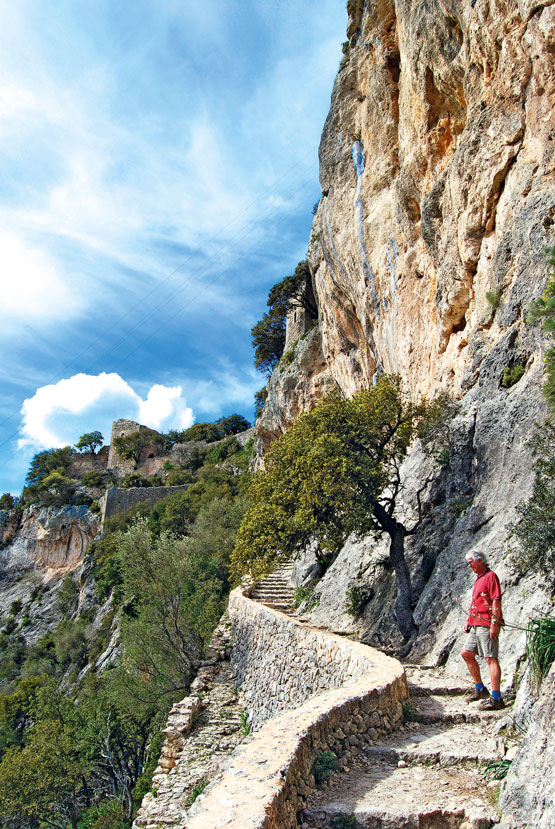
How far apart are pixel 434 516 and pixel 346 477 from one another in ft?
8.78

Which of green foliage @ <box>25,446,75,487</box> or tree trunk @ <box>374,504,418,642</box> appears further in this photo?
green foliage @ <box>25,446,75,487</box>

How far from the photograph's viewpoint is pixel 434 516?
11.8 metres

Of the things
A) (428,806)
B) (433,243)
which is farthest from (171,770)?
(433,243)

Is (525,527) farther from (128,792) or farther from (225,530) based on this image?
(225,530)

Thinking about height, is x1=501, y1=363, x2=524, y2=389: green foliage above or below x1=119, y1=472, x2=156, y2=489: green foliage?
below

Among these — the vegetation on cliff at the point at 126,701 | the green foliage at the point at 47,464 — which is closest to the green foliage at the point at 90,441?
the green foliage at the point at 47,464

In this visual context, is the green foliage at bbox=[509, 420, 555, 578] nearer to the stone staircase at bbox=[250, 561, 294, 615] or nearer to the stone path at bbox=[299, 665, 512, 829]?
the stone path at bbox=[299, 665, 512, 829]

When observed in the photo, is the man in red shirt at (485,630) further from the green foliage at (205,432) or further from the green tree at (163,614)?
the green foliage at (205,432)

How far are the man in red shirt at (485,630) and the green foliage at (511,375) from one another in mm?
5504

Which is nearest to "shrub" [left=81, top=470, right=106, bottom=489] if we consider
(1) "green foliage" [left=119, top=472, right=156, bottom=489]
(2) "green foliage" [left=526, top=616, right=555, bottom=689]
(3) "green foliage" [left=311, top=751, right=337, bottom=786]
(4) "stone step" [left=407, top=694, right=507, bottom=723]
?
(1) "green foliage" [left=119, top=472, right=156, bottom=489]

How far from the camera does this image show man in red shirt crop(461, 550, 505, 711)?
5492 mm

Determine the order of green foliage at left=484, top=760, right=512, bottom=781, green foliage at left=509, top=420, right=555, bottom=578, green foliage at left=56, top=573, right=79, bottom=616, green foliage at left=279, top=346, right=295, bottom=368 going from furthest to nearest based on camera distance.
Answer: green foliage at left=56, top=573, right=79, bottom=616 → green foliage at left=279, top=346, right=295, bottom=368 → green foliage at left=509, top=420, right=555, bottom=578 → green foliage at left=484, top=760, right=512, bottom=781

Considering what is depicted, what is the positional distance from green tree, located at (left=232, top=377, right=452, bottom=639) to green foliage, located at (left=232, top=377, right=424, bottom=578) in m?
0.02

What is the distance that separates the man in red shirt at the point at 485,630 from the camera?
5.49 meters
